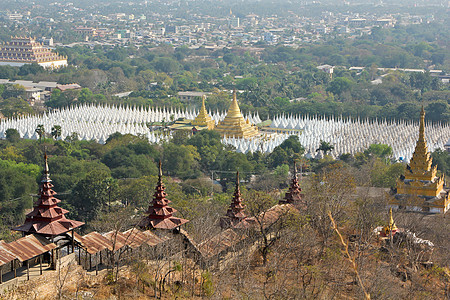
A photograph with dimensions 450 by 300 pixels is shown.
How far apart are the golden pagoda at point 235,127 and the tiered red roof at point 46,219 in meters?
51.6

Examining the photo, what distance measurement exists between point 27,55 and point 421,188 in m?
123

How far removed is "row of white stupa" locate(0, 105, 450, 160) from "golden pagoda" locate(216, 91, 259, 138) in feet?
4.33

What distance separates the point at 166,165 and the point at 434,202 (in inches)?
935

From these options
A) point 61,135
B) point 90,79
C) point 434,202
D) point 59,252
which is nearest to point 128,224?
point 59,252

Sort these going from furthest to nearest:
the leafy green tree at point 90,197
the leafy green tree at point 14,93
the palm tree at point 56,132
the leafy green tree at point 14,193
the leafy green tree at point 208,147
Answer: the leafy green tree at point 14,93 → the palm tree at point 56,132 → the leafy green tree at point 208,147 → the leafy green tree at point 90,197 → the leafy green tree at point 14,193

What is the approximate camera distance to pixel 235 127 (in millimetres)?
77625

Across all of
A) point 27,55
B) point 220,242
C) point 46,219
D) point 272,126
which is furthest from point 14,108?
point 27,55

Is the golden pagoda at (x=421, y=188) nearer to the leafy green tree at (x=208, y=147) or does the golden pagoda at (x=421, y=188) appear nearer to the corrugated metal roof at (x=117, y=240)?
the corrugated metal roof at (x=117, y=240)

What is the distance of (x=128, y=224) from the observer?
32.8m

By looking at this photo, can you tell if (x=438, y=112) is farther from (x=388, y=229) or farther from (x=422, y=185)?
(x=388, y=229)

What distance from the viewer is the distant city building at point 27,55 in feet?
501

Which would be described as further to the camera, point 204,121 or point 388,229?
point 204,121

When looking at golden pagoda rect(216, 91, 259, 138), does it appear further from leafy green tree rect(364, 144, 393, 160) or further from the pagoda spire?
the pagoda spire

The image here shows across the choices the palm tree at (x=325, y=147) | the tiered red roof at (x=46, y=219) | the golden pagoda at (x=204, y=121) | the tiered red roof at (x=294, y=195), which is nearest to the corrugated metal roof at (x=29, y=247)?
the tiered red roof at (x=46, y=219)
